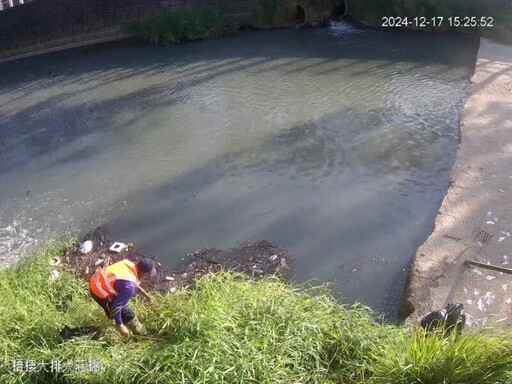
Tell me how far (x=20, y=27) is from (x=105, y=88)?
3.68 meters

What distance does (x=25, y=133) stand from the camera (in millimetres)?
8953

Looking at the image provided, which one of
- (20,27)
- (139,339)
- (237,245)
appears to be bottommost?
(237,245)

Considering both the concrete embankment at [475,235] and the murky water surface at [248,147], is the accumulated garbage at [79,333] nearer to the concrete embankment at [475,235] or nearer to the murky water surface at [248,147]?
the murky water surface at [248,147]

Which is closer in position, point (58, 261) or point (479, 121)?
point (58, 261)

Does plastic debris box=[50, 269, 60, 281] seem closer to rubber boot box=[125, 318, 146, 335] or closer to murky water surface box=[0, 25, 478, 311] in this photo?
murky water surface box=[0, 25, 478, 311]

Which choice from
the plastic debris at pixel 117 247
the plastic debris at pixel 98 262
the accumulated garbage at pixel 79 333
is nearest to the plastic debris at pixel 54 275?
the plastic debris at pixel 98 262

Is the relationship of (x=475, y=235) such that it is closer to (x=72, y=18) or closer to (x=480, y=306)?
(x=480, y=306)

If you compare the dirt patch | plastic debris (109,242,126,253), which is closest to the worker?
the dirt patch

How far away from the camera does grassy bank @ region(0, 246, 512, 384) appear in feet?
11.1

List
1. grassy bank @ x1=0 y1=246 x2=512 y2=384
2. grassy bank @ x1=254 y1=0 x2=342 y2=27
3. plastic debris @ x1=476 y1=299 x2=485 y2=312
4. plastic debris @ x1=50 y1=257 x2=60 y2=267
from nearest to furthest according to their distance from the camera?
grassy bank @ x1=0 y1=246 x2=512 y2=384
plastic debris @ x1=476 y1=299 x2=485 y2=312
plastic debris @ x1=50 y1=257 x2=60 y2=267
grassy bank @ x1=254 y1=0 x2=342 y2=27

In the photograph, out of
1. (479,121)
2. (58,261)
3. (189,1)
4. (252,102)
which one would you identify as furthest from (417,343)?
(189,1)

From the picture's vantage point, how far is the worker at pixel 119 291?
4.17 meters

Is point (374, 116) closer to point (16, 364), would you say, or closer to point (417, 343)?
point (417, 343)

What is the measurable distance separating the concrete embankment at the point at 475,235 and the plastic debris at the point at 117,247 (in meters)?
3.29
